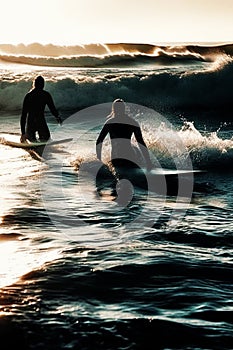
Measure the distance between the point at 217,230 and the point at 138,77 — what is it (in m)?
26.9

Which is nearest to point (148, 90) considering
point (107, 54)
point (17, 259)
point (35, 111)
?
point (107, 54)

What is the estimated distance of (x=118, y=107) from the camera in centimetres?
1284

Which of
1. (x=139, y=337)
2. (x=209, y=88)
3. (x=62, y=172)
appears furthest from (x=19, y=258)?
(x=209, y=88)

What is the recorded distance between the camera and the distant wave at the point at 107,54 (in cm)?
4684

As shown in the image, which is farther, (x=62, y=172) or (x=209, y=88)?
(x=209, y=88)

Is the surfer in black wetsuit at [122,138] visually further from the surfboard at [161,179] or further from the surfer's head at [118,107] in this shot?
the surfboard at [161,179]

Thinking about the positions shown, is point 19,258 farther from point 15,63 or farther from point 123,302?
point 15,63

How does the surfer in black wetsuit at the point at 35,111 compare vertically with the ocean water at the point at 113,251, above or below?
above

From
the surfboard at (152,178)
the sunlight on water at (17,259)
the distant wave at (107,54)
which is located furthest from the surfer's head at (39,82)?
the distant wave at (107,54)

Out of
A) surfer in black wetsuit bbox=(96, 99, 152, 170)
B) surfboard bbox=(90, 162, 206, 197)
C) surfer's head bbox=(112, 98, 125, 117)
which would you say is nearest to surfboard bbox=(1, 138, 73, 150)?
surfboard bbox=(90, 162, 206, 197)

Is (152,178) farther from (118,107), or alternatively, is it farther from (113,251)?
(113,251)

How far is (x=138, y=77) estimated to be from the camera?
34.9 m

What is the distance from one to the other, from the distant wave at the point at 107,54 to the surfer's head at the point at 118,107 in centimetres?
3321

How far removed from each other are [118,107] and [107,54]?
36.2 metres
